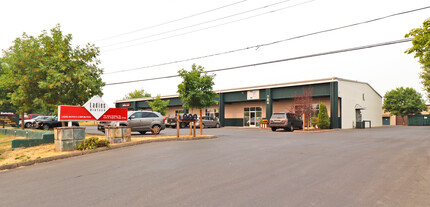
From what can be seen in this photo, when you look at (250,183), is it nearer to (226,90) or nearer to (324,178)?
(324,178)

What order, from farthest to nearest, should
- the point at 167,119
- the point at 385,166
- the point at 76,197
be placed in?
1. the point at 167,119
2. the point at 385,166
3. the point at 76,197

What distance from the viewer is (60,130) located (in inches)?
395

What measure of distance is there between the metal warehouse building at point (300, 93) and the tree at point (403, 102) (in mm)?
16050

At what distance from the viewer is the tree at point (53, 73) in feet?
52.8

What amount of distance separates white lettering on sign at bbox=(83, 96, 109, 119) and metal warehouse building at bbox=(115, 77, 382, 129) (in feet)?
73.6

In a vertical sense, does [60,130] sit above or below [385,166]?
above

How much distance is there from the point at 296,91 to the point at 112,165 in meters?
28.1

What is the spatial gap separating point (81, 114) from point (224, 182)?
8.58 m

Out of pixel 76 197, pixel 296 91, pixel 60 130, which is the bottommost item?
pixel 76 197

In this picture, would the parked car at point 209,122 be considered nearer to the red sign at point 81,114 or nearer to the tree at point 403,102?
the red sign at point 81,114

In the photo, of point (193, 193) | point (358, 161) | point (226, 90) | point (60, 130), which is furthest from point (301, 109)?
point (193, 193)

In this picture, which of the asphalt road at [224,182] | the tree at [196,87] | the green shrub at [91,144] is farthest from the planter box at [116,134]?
the tree at [196,87]

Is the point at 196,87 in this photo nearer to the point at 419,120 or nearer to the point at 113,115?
the point at 113,115

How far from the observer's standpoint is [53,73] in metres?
15.8
